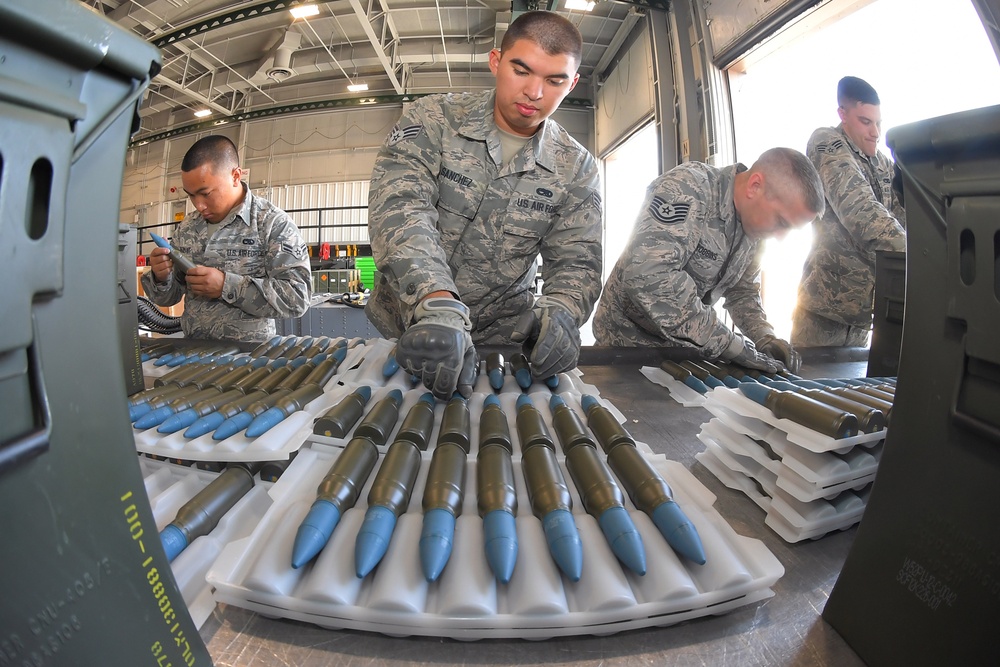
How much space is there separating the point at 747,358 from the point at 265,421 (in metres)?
1.64

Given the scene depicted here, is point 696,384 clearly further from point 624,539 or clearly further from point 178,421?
point 178,421

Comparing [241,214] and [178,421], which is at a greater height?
[241,214]

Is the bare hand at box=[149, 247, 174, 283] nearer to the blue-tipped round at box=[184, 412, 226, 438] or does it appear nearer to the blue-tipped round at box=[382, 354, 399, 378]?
the blue-tipped round at box=[382, 354, 399, 378]

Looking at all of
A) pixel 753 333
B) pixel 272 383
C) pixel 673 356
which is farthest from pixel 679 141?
pixel 272 383

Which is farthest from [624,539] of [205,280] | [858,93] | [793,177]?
[858,93]

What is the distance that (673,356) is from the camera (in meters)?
1.91

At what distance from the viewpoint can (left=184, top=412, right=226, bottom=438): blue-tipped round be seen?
89 cm

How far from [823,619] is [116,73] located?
885mm

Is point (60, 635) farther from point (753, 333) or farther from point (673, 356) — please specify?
point (753, 333)

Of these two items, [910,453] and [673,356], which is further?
[673,356]

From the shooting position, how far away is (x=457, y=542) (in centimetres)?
64

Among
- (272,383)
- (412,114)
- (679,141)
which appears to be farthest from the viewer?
(679,141)

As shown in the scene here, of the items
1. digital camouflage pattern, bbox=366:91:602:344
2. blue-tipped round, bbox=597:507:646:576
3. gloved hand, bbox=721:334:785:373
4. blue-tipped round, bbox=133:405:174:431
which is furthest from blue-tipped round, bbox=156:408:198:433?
gloved hand, bbox=721:334:785:373


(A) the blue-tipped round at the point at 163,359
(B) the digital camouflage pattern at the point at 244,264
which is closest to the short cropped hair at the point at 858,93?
(B) the digital camouflage pattern at the point at 244,264
